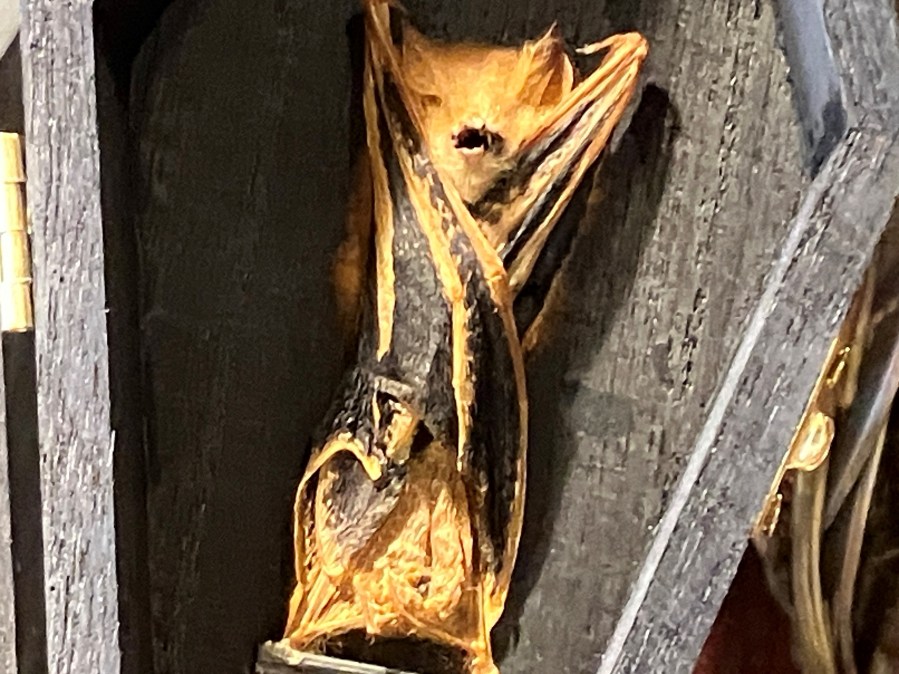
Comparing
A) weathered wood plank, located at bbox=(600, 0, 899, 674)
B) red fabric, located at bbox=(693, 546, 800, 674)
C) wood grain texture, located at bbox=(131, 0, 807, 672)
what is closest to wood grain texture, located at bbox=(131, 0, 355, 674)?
wood grain texture, located at bbox=(131, 0, 807, 672)

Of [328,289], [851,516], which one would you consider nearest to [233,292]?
[328,289]

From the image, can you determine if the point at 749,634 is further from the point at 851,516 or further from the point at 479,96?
the point at 479,96

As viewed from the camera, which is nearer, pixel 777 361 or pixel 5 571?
pixel 777 361

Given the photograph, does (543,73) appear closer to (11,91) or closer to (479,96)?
(479,96)

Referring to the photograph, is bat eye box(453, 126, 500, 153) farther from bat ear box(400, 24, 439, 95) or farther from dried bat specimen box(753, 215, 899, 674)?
dried bat specimen box(753, 215, 899, 674)

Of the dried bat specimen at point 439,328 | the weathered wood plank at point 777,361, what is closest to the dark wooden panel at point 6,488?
the dried bat specimen at point 439,328

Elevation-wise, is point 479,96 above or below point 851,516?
above
